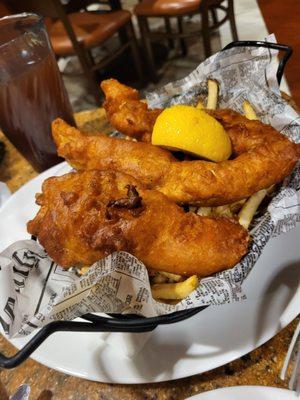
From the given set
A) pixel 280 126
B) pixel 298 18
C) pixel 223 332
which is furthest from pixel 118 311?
pixel 298 18

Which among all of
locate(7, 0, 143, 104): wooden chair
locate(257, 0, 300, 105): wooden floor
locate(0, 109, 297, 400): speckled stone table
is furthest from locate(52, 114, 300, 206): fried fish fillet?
locate(7, 0, 143, 104): wooden chair

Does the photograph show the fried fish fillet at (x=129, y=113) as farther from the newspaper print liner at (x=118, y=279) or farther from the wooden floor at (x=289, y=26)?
the wooden floor at (x=289, y=26)

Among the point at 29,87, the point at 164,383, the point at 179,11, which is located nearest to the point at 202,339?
the point at 164,383

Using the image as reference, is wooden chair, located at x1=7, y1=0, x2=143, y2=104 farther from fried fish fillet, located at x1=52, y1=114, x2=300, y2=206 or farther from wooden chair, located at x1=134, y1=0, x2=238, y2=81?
fried fish fillet, located at x1=52, y1=114, x2=300, y2=206

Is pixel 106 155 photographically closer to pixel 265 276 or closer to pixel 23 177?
pixel 265 276

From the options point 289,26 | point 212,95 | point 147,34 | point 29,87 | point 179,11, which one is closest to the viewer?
point 212,95

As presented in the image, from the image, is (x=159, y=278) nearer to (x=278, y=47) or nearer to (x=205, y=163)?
(x=205, y=163)
